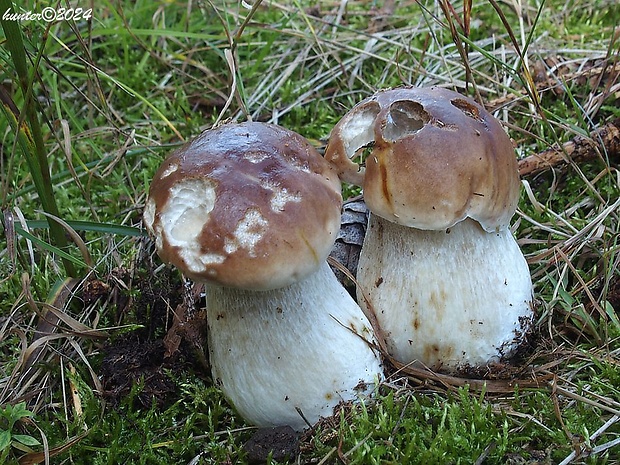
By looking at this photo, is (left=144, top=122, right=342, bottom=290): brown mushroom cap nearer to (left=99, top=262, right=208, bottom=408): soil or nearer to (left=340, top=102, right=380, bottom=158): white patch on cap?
(left=340, top=102, right=380, bottom=158): white patch on cap

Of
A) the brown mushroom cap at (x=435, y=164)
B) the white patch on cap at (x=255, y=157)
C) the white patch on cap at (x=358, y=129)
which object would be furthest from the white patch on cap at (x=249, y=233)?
the white patch on cap at (x=358, y=129)

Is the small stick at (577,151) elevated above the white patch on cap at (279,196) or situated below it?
below

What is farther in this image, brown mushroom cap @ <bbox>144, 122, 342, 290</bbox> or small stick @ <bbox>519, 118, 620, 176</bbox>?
small stick @ <bbox>519, 118, 620, 176</bbox>

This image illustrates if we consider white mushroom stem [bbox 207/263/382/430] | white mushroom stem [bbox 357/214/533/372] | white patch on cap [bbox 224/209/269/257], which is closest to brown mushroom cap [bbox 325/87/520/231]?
white mushroom stem [bbox 357/214/533/372]

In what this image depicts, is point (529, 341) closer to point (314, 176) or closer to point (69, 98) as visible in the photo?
point (314, 176)

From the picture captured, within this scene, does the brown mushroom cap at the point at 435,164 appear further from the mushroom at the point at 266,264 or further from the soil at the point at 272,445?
the soil at the point at 272,445

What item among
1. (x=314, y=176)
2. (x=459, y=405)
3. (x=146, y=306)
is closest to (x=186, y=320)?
(x=146, y=306)

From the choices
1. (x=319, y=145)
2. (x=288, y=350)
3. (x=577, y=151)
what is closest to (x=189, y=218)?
(x=288, y=350)
